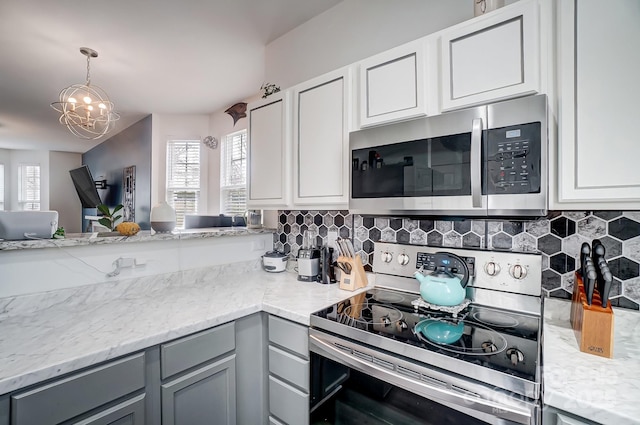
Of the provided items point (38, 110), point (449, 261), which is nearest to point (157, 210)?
point (449, 261)

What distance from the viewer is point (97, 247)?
1466 millimetres

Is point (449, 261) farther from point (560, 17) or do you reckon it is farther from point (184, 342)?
point (184, 342)

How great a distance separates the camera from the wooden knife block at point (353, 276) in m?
1.62

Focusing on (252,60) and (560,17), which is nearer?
(560,17)

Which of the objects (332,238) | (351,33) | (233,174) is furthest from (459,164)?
(233,174)

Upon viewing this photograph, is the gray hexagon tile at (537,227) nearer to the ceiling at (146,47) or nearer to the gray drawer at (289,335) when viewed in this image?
the gray drawer at (289,335)

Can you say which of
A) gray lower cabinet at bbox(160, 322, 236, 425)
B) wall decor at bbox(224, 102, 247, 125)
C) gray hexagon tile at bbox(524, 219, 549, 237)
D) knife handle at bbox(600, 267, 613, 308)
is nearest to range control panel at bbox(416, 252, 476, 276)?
gray hexagon tile at bbox(524, 219, 549, 237)

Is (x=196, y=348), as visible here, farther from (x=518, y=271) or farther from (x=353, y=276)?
(x=518, y=271)

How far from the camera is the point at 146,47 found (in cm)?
262

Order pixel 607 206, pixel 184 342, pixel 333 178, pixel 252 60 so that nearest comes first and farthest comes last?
pixel 607 206 < pixel 184 342 < pixel 333 178 < pixel 252 60

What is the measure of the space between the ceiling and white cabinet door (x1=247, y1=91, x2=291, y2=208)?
Result: 0.78m

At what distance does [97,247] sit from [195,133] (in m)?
3.52

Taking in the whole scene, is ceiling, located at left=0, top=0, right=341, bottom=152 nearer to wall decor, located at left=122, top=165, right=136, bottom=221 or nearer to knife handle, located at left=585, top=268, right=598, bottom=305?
wall decor, located at left=122, top=165, right=136, bottom=221

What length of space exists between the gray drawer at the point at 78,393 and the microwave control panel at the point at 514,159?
1413 millimetres
